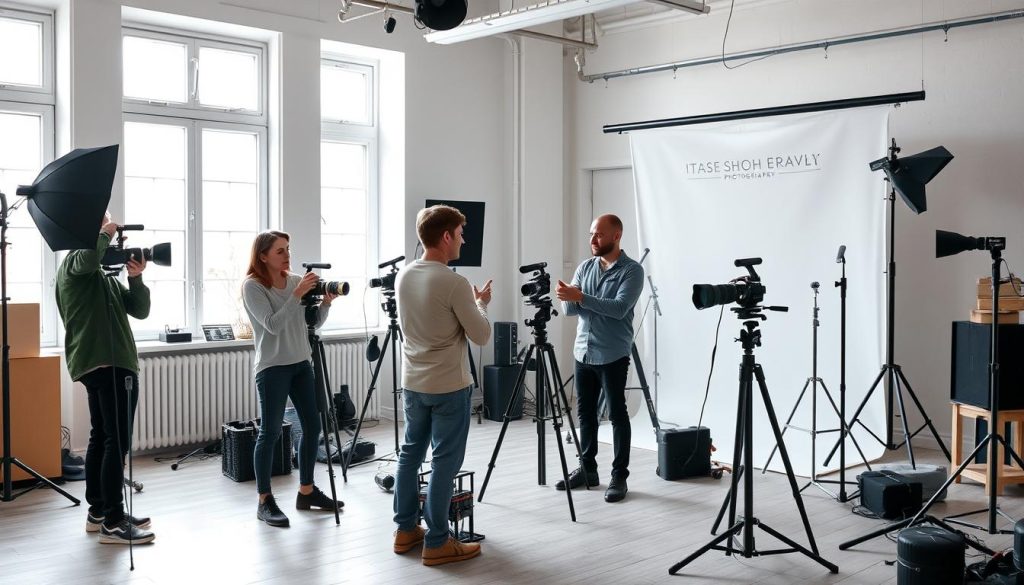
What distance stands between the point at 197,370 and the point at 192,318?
531 mm

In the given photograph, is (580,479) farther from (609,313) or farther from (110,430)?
(110,430)

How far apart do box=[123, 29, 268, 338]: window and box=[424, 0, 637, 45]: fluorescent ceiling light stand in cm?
158

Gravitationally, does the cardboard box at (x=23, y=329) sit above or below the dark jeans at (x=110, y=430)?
above

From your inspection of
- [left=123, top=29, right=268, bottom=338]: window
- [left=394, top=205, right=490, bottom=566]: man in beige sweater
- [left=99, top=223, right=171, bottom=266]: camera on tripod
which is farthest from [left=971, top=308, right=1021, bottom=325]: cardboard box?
[left=123, top=29, right=268, bottom=338]: window

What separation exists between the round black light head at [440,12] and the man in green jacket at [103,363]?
6.51 ft

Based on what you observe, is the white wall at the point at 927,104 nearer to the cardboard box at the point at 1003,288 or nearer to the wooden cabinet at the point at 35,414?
the cardboard box at the point at 1003,288

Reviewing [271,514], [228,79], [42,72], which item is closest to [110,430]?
[271,514]

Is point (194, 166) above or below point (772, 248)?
above

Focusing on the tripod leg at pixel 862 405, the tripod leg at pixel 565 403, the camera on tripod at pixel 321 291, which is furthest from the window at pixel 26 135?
the tripod leg at pixel 862 405

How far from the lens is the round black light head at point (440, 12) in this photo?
507 cm

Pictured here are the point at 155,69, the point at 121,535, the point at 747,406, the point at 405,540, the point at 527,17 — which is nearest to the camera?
the point at 747,406

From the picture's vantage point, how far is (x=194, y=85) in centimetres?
679

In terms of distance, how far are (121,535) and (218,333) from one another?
8.32 ft

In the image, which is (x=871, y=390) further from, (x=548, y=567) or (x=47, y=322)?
(x=47, y=322)
